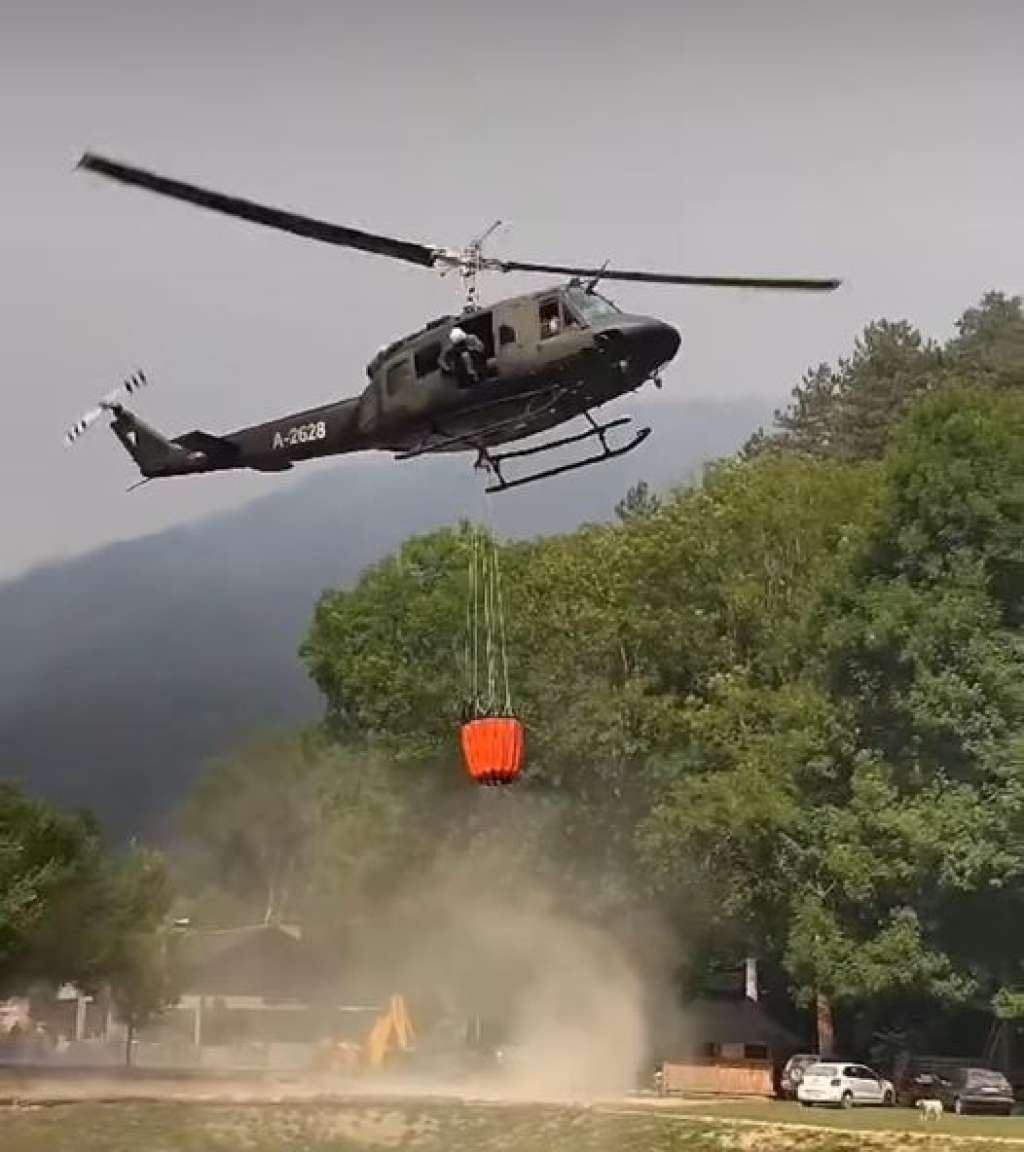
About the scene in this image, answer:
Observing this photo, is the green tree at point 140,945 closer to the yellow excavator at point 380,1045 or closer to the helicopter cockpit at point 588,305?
the yellow excavator at point 380,1045

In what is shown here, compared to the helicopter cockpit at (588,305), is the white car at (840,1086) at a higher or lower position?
lower

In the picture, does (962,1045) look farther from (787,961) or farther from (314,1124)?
(314,1124)

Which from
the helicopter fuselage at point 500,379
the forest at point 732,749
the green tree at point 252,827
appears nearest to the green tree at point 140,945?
the forest at point 732,749

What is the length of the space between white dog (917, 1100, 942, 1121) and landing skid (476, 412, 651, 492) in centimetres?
2317

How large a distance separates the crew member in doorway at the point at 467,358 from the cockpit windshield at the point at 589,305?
68.1 inches

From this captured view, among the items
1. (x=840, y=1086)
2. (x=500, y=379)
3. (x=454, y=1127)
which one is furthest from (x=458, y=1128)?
(x=500, y=379)

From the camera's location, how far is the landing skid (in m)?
33.3

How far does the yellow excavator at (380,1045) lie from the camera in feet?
251

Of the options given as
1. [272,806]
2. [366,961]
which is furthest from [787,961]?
[272,806]


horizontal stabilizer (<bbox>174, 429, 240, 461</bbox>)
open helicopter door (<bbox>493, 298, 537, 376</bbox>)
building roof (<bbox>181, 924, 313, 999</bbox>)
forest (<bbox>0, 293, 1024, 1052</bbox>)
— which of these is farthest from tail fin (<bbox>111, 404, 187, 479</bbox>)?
building roof (<bbox>181, 924, 313, 999</bbox>)

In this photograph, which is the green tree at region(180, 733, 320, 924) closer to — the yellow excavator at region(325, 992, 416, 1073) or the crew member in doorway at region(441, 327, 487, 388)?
the yellow excavator at region(325, 992, 416, 1073)

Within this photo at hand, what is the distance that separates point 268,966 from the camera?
101 metres

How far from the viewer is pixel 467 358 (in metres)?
34.2

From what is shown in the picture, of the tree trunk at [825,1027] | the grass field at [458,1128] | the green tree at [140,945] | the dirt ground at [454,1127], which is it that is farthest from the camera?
the green tree at [140,945]
